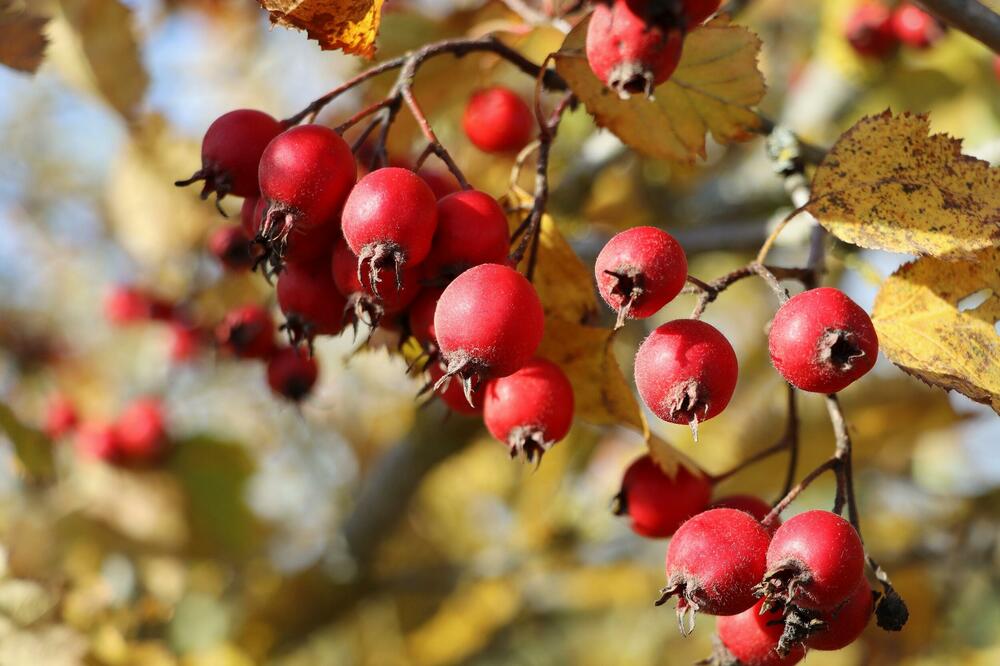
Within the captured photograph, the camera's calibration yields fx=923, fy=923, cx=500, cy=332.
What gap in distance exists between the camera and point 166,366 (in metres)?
2.97

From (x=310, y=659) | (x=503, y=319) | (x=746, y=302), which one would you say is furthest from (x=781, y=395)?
(x=503, y=319)

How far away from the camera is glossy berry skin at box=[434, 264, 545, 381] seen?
91 centimetres

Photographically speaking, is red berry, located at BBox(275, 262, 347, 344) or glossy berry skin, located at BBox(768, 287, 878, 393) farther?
red berry, located at BBox(275, 262, 347, 344)

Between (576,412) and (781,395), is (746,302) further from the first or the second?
(576,412)

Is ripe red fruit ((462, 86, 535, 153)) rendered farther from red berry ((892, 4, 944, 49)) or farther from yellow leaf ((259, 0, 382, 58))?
red berry ((892, 4, 944, 49))

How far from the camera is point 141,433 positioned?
2730 mm

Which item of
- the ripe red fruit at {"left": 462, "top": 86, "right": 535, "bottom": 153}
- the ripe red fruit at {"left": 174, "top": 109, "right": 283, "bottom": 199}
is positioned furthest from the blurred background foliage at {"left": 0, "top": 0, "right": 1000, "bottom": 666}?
the ripe red fruit at {"left": 174, "top": 109, "right": 283, "bottom": 199}

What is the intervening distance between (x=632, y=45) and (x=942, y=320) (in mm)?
534

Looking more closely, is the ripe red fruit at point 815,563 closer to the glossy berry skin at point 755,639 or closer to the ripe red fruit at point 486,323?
the glossy berry skin at point 755,639

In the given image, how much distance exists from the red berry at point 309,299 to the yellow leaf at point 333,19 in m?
0.26

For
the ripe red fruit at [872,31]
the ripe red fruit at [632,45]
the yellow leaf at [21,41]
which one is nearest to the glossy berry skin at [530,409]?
the ripe red fruit at [632,45]

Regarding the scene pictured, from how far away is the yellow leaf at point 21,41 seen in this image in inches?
54.6

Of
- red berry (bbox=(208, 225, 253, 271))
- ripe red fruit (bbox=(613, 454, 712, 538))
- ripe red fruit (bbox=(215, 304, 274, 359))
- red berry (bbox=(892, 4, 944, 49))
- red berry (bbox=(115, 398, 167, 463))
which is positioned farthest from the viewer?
red berry (bbox=(115, 398, 167, 463))

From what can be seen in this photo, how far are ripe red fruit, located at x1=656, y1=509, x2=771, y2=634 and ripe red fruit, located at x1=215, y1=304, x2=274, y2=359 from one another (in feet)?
3.12
